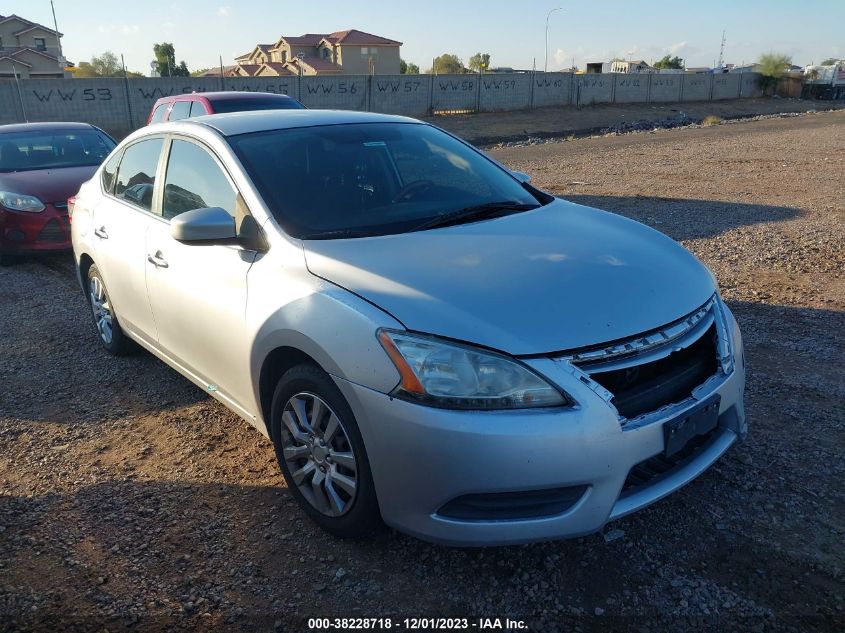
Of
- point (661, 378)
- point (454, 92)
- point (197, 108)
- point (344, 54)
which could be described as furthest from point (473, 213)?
point (344, 54)

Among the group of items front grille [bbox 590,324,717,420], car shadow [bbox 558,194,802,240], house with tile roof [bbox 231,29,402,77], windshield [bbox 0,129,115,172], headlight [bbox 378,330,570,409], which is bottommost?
car shadow [bbox 558,194,802,240]

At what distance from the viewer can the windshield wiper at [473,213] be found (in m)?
3.33

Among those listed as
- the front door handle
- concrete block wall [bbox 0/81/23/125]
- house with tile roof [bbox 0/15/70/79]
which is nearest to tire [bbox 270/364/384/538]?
the front door handle

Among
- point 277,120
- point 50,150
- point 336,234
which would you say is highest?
point 277,120

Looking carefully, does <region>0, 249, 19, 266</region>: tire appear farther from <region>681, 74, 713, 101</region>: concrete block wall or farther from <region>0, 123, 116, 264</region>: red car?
<region>681, 74, 713, 101</region>: concrete block wall

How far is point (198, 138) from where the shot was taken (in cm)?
378

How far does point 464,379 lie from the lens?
2.40m

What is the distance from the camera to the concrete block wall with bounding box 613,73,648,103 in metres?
41.6

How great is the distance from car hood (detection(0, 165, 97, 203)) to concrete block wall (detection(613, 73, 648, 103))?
38.3 meters

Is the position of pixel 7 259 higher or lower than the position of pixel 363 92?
lower

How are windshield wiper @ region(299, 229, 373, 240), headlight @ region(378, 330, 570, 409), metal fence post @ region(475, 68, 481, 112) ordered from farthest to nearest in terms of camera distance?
metal fence post @ region(475, 68, 481, 112)
windshield wiper @ region(299, 229, 373, 240)
headlight @ region(378, 330, 570, 409)

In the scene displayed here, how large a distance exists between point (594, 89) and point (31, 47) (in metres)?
62.1

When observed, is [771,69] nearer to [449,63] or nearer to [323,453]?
[449,63]

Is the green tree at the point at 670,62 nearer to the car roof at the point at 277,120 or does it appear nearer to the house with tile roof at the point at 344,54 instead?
the house with tile roof at the point at 344,54
